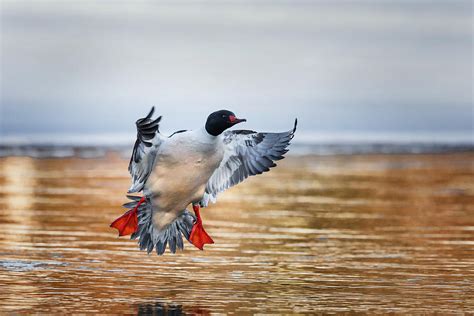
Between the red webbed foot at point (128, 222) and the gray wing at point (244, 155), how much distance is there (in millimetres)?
953

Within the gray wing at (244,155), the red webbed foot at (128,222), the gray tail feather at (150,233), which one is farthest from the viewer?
the gray wing at (244,155)

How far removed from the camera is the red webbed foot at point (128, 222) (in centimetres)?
1276

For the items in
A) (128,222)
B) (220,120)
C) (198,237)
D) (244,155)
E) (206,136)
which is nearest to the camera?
(220,120)

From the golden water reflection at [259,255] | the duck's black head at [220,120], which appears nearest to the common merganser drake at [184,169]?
the duck's black head at [220,120]

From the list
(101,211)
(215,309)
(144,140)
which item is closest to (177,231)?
(144,140)

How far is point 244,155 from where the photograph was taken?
13461 mm

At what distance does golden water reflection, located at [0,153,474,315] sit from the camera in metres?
10.8

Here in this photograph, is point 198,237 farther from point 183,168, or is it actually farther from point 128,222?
point 183,168

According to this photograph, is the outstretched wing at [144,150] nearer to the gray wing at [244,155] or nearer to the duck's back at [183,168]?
the duck's back at [183,168]

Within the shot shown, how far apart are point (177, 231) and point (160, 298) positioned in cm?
254

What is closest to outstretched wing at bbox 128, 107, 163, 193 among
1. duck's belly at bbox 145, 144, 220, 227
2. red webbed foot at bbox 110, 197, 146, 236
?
duck's belly at bbox 145, 144, 220, 227

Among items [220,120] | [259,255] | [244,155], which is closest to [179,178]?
[220,120]

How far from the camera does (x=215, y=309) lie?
1027 centimetres

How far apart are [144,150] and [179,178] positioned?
55 cm
